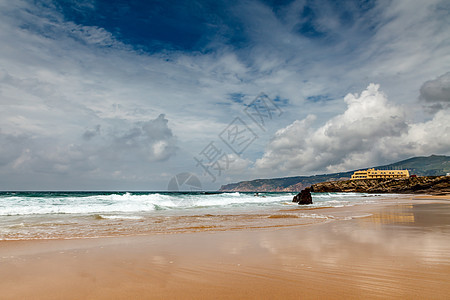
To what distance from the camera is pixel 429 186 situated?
68.0 meters

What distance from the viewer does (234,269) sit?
358 cm

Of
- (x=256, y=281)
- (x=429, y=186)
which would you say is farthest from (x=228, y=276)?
(x=429, y=186)

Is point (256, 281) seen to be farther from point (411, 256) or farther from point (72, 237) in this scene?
point (72, 237)

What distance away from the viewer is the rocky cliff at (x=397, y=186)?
215 feet

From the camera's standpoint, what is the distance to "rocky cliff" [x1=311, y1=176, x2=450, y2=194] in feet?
215

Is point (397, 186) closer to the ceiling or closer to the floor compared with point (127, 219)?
closer to the floor

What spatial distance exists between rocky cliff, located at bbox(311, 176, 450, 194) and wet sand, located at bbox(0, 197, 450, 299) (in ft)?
227

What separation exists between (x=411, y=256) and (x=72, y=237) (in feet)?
23.5

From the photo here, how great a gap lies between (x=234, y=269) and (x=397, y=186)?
93342 millimetres

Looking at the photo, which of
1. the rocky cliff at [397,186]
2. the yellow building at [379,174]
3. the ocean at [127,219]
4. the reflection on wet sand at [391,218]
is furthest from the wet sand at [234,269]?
the yellow building at [379,174]

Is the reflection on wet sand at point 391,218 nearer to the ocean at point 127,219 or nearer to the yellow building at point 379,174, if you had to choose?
the ocean at point 127,219

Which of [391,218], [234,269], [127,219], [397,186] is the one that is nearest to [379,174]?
[397,186]

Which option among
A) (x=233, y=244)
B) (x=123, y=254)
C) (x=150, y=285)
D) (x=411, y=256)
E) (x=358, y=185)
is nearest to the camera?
(x=150, y=285)

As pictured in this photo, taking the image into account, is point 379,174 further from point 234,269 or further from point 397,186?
point 234,269
